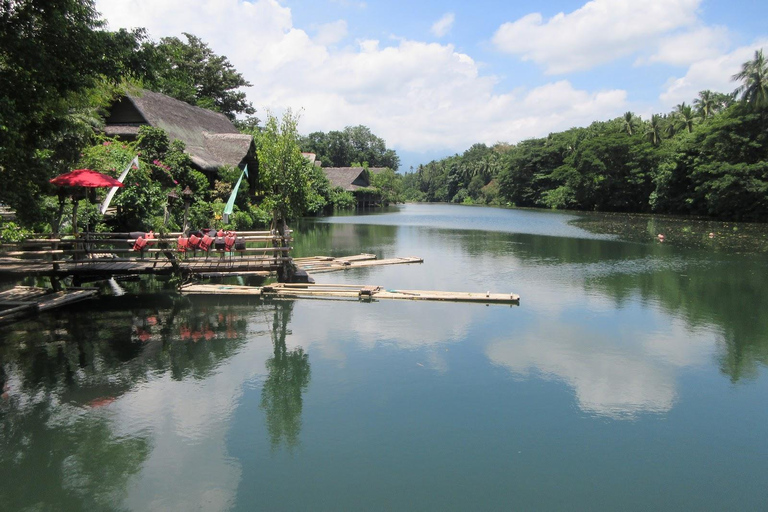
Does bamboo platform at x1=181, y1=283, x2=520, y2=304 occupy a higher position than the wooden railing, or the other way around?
the wooden railing

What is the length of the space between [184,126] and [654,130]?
47.9m

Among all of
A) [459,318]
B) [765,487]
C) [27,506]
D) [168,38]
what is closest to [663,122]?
[168,38]

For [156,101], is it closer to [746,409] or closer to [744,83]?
[746,409]

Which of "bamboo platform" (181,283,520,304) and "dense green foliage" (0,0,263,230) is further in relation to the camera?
"bamboo platform" (181,283,520,304)

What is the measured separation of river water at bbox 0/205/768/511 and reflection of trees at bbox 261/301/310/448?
1.3 inches

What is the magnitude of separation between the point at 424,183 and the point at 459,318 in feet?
380

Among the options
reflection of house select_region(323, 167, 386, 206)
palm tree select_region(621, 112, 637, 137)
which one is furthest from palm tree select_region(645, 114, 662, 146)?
reflection of house select_region(323, 167, 386, 206)

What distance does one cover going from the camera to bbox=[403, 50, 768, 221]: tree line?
39.2 meters

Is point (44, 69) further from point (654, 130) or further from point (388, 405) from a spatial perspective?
point (654, 130)

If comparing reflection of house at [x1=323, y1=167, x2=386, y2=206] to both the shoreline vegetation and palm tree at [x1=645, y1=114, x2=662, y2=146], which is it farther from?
palm tree at [x1=645, y1=114, x2=662, y2=146]

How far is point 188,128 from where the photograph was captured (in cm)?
2850

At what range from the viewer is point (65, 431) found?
6449 mm

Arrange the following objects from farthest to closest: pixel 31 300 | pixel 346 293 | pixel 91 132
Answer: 1. pixel 91 132
2. pixel 346 293
3. pixel 31 300

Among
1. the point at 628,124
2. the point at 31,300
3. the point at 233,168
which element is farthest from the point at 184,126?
the point at 628,124
